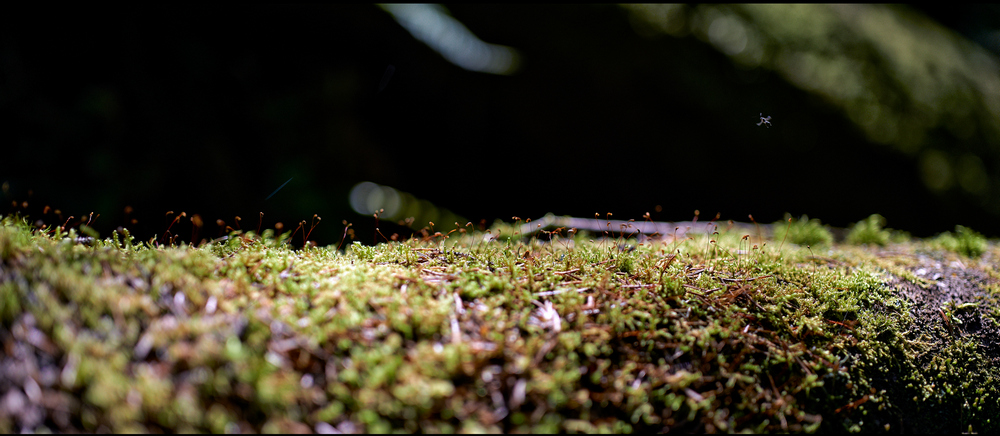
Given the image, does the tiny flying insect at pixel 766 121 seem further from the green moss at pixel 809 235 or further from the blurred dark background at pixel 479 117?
the green moss at pixel 809 235

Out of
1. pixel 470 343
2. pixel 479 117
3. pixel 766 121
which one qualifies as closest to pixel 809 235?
pixel 766 121

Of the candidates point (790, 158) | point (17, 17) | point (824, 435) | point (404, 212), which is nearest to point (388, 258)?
point (824, 435)

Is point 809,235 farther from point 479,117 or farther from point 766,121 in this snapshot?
point 479,117

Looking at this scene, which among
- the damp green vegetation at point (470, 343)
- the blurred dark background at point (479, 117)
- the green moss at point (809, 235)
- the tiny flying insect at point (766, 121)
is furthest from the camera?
the tiny flying insect at point (766, 121)

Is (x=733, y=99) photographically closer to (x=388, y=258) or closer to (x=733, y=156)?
(x=733, y=156)

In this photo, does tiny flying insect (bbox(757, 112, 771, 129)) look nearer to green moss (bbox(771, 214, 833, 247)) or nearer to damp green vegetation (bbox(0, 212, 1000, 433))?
green moss (bbox(771, 214, 833, 247))

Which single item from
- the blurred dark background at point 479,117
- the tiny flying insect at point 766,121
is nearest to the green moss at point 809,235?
the blurred dark background at point 479,117
